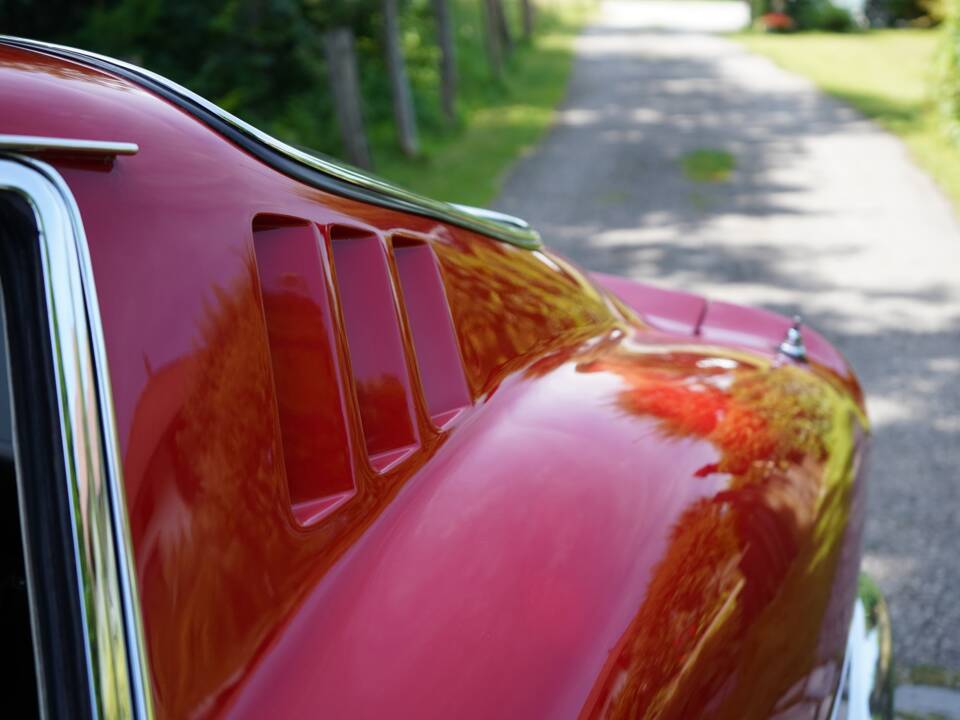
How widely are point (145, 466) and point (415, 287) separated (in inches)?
25.4

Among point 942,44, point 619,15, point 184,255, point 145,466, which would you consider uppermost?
point 619,15

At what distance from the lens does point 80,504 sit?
0.98 metres

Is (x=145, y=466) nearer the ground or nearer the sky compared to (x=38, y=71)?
nearer the ground

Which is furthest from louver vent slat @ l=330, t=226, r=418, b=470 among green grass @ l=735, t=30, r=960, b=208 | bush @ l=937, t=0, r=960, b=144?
bush @ l=937, t=0, r=960, b=144

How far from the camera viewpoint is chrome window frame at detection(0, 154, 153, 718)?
0.96m

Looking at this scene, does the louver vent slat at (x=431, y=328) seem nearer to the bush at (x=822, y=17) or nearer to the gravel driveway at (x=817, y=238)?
the gravel driveway at (x=817, y=238)

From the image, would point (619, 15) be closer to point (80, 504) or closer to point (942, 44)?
point (942, 44)

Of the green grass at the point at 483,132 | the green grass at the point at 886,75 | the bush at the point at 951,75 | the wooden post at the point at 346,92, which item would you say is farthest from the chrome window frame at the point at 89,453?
the bush at the point at 951,75

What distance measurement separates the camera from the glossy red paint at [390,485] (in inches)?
42.8

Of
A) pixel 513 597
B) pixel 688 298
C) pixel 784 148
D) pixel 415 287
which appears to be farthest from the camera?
pixel 784 148

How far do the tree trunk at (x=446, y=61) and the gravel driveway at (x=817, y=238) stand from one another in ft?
4.75

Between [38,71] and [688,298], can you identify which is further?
[688,298]

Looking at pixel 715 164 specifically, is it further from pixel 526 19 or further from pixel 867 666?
pixel 526 19

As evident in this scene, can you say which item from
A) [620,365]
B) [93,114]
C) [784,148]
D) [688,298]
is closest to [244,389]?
[93,114]
